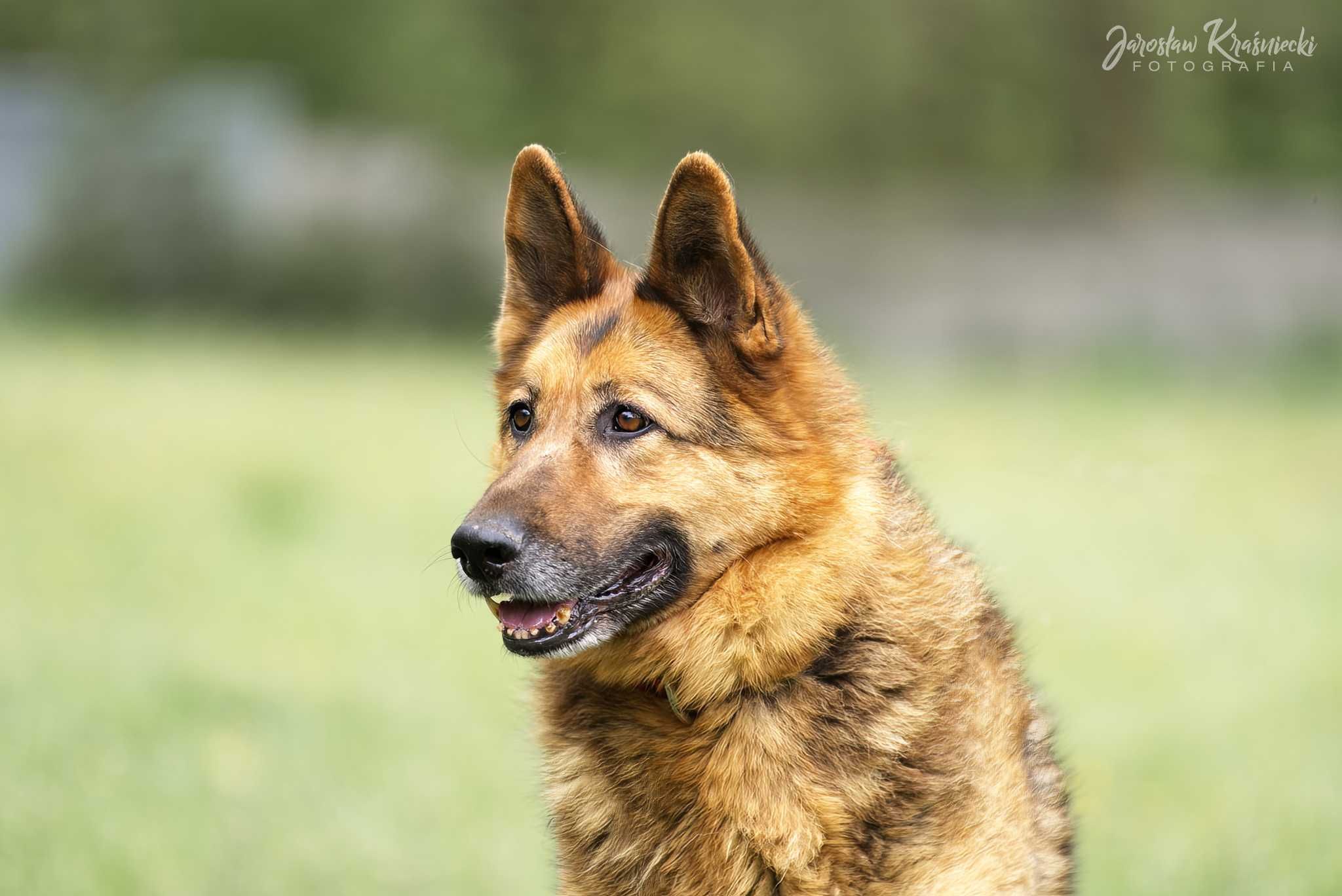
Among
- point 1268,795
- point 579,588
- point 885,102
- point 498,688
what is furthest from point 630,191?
point 579,588

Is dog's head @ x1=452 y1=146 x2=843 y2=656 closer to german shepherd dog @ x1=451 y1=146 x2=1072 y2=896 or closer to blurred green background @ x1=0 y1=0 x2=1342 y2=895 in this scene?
german shepherd dog @ x1=451 y1=146 x2=1072 y2=896

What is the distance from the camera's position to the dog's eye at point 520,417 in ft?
14.3

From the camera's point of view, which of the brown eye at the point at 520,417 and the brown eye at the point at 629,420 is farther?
the brown eye at the point at 520,417

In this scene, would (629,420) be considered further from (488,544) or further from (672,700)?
(672,700)

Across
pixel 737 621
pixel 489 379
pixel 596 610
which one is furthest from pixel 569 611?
pixel 489 379

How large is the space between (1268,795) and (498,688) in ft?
14.3

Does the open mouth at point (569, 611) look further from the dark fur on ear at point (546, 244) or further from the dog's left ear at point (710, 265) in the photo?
the dark fur on ear at point (546, 244)

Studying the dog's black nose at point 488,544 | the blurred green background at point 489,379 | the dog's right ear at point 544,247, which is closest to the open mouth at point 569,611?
the dog's black nose at point 488,544

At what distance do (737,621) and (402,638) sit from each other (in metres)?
5.58

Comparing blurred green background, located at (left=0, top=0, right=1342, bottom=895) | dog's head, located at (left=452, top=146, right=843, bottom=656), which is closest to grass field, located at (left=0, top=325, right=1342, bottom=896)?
blurred green background, located at (left=0, top=0, right=1342, bottom=895)

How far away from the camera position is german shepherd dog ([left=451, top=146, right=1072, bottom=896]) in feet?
12.1

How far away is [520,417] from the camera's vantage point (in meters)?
4.39

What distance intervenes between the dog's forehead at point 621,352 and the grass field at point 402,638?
33.4 inches

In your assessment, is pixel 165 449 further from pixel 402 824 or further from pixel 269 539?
pixel 402 824
